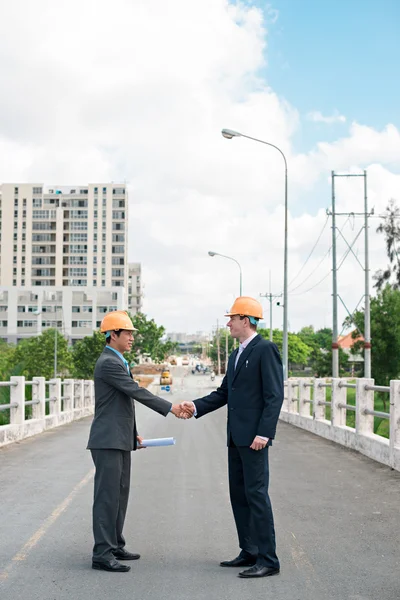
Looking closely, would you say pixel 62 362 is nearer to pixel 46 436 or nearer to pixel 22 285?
pixel 46 436

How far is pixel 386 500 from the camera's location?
31.4 feet

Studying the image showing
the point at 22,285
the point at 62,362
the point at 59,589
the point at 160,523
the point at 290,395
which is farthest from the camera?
the point at 22,285

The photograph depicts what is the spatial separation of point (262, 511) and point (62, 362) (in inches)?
3027

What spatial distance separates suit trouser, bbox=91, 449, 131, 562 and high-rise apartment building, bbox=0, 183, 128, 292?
145m

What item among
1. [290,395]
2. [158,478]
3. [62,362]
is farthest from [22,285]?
[158,478]

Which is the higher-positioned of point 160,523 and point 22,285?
point 22,285

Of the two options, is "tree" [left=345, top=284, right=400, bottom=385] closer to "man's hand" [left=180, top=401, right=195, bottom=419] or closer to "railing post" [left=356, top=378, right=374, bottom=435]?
"railing post" [left=356, top=378, right=374, bottom=435]

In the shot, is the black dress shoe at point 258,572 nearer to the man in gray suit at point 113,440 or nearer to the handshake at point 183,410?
the man in gray suit at point 113,440

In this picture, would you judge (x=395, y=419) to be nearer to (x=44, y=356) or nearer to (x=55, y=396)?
(x=55, y=396)

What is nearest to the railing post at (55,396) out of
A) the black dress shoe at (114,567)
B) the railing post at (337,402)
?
the railing post at (337,402)

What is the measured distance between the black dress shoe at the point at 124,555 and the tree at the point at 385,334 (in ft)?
152

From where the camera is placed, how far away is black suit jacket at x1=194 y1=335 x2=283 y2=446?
6.17m

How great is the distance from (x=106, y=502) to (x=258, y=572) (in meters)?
1.30

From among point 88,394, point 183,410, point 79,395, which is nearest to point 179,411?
point 183,410
